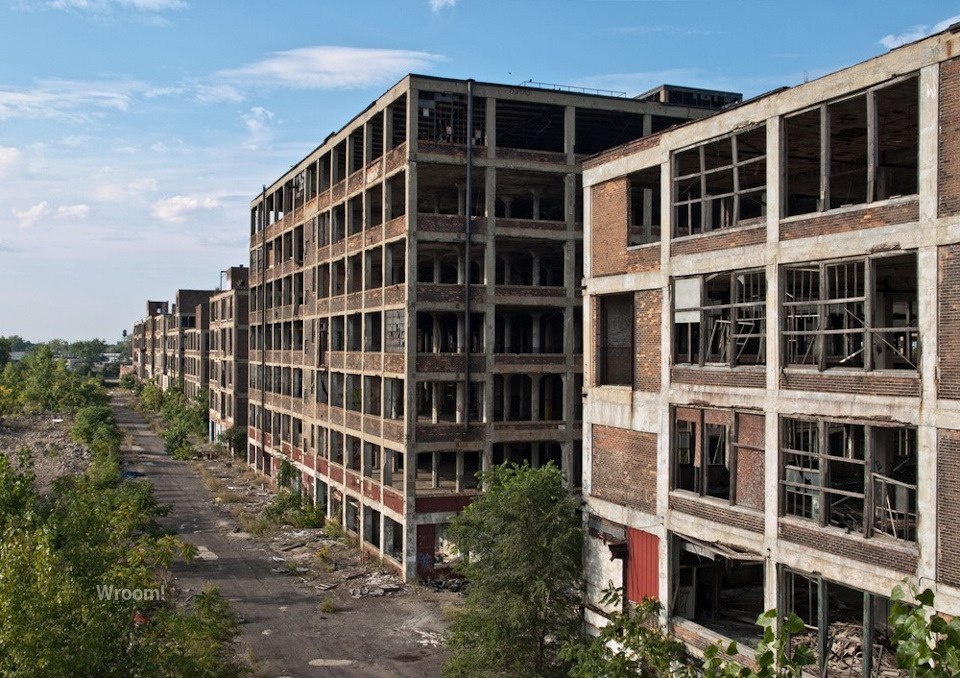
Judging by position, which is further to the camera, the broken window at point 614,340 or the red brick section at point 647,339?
the broken window at point 614,340

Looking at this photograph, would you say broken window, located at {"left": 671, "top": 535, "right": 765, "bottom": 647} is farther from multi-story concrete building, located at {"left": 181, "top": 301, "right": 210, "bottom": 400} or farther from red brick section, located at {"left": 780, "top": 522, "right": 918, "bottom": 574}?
multi-story concrete building, located at {"left": 181, "top": 301, "right": 210, "bottom": 400}

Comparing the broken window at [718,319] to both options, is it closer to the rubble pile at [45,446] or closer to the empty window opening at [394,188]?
the empty window opening at [394,188]

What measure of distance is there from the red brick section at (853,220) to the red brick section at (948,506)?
358 cm

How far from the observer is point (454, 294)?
3195 cm

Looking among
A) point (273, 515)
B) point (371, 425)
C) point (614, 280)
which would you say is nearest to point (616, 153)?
point (614, 280)

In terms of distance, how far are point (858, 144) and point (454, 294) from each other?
1708 cm

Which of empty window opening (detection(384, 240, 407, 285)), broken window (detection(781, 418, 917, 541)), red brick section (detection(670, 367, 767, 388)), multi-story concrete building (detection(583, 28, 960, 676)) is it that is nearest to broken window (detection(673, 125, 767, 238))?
multi-story concrete building (detection(583, 28, 960, 676))

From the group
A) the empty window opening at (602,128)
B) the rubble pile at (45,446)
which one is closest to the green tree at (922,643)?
the empty window opening at (602,128)

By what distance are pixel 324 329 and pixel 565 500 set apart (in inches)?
1017

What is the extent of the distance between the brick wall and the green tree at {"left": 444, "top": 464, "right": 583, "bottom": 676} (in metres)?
5.44

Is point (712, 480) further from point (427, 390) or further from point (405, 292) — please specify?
point (427, 390)

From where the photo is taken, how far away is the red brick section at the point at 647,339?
19.0 metres

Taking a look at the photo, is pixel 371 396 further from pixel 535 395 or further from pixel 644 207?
pixel 644 207

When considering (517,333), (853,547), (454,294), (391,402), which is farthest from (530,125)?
(853,547)
